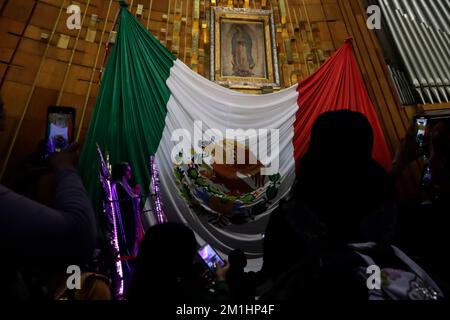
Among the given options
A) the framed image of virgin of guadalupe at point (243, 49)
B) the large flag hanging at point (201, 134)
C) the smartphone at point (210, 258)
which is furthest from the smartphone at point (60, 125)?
the framed image of virgin of guadalupe at point (243, 49)

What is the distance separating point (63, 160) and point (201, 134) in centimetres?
215

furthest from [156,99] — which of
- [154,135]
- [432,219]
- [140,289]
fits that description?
[432,219]

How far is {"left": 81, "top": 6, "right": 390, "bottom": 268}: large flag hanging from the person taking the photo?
2.76 meters

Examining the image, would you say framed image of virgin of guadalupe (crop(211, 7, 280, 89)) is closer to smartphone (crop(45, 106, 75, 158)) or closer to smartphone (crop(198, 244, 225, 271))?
smartphone (crop(45, 106, 75, 158))

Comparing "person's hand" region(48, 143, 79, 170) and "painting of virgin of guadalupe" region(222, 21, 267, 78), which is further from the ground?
"painting of virgin of guadalupe" region(222, 21, 267, 78)

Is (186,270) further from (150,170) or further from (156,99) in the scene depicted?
(156,99)

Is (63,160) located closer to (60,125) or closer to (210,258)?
(210,258)

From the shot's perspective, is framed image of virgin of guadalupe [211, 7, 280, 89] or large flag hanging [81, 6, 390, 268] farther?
framed image of virgin of guadalupe [211, 7, 280, 89]

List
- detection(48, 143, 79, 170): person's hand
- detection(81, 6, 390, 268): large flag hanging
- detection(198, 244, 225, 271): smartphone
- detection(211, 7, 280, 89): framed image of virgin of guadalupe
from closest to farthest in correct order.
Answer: detection(48, 143, 79, 170): person's hand
detection(198, 244, 225, 271): smartphone
detection(81, 6, 390, 268): large flag hanging
detection(211, 7, 280, 89): framed image of virgin of guadalupe

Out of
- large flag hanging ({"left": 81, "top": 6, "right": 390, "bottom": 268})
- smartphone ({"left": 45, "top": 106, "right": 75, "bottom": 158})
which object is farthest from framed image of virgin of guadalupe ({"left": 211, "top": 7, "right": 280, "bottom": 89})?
smartphone ({"left": 45, "top": 106, "right": 75, "bottom": 158})

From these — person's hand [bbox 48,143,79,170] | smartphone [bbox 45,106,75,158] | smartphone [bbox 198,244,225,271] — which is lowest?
smartphone [bbox 198,244,225,271]

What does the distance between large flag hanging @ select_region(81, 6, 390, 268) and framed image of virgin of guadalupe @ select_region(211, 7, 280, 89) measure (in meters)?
0.72

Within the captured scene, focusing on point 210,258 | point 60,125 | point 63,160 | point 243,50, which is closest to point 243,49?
point 243,50
